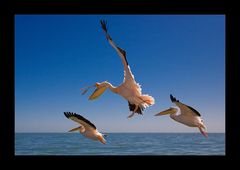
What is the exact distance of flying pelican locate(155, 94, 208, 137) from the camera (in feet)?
15.3

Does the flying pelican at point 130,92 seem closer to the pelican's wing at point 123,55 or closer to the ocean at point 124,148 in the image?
the pelican's wing at point 123,55

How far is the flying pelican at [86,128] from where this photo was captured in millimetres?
5094

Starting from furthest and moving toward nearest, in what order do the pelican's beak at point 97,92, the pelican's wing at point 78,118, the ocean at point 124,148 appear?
the ocean at point 124,148, the pelican's beak at point 97,92, the pelican's wing at point 78,118

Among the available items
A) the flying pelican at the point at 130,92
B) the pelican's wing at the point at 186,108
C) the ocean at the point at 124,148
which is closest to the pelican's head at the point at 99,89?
the flying pelican at the point at 130,92

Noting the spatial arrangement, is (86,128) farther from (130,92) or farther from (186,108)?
(186,108)

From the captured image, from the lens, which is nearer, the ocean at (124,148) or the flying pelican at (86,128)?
the flying pelican at (86,128)

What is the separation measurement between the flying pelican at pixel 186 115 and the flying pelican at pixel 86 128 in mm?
914

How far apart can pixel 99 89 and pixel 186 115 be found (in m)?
1.32

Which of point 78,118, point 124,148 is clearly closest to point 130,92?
point 78,118

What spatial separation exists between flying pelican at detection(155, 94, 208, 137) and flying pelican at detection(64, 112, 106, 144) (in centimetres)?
91
